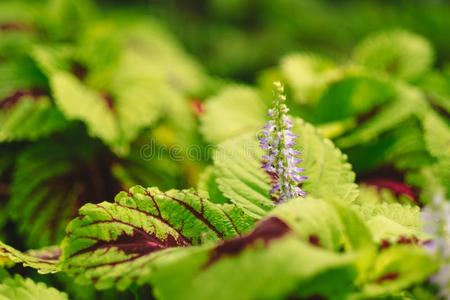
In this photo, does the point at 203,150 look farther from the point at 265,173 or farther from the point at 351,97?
the point at 265,173

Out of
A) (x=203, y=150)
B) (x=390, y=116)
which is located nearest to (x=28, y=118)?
(x=203, y=150)

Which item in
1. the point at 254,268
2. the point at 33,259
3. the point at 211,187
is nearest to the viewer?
the point at 254,268

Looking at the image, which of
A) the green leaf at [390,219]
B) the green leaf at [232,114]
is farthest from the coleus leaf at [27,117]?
the green leaf at [390,219]

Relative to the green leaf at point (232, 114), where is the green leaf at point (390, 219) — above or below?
below

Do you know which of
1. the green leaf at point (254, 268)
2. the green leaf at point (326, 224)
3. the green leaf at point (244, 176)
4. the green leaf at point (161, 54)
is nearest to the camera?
the green leaf at point (254, 268)

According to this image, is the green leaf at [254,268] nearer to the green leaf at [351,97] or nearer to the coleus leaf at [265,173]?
the coleus leaf at [265,173]

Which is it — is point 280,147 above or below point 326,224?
above

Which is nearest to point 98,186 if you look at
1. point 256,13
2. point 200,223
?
point 200,223
